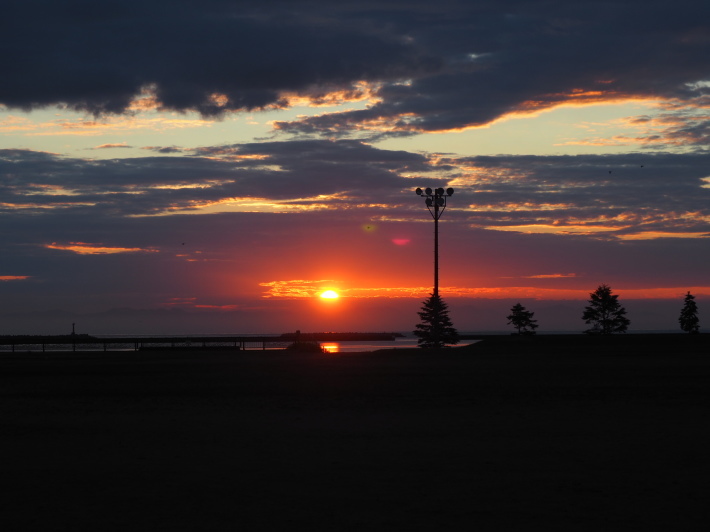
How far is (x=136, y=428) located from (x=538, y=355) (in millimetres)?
35121

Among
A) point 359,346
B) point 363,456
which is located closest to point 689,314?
point 359,346

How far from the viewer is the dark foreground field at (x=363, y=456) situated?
1028 centimetres

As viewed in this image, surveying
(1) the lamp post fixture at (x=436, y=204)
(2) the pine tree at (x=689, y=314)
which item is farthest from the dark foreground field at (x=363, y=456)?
(2) the pine tree at (x=689, y=314)

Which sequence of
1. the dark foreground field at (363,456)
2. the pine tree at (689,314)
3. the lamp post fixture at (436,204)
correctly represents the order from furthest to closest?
the pine tree at (689,314) → the lamp post fixture at (436,204) → the dark foreground field at (363,456)

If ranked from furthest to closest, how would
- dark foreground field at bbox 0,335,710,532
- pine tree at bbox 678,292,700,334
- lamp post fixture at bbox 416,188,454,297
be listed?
pine tree at bbox 678,292,700,334, lamp post fixture at bbox 416,188,454,297, dark foreground field at bbox 0,335,710,532

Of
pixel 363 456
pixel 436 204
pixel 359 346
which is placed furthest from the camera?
pixel 359 346

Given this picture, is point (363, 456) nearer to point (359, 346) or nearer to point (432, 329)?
point (432, 329)

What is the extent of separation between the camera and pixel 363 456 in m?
14.6

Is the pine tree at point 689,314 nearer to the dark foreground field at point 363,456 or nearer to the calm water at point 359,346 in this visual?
the calm water at point 359,346

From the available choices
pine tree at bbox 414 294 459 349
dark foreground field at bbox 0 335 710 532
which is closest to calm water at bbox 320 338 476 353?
pine tree at bbox 414 294 459 349

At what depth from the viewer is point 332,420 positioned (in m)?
19.7

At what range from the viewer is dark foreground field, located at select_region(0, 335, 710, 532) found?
33.7 feet

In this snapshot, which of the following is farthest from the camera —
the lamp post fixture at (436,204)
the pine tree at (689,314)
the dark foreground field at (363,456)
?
the pine tree at (689,314)

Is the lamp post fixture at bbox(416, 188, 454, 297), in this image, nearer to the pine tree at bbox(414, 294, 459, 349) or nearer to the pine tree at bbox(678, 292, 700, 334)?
the pine tree at bbox(414, 294, 459, 349)
